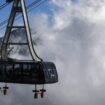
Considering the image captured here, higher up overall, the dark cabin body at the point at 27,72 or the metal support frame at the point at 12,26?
the metal support frame at the point at 12,26

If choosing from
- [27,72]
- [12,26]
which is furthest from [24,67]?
[12,26]

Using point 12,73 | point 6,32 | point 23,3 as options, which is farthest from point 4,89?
point 23,3

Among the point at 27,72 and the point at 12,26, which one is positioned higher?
the point at 12,26

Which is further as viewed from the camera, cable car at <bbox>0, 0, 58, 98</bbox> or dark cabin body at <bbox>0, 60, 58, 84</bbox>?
dark cabin body at <bbox>0, 60, 58, 84</bbox>

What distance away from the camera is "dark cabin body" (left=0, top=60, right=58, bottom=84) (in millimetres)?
66312

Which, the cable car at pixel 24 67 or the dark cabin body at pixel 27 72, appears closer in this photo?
the cable car at pixel 24 67

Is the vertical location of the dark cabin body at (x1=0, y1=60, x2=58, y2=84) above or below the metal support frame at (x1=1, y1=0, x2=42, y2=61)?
below

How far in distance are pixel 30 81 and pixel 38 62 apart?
317 centimetres

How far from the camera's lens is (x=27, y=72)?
67.8 metres

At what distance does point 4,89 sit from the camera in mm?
66000

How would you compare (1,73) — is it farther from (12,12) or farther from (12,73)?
(12,12)

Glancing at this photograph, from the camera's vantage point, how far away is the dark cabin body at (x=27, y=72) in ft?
218

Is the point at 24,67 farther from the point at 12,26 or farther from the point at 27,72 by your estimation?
the point at 12,26

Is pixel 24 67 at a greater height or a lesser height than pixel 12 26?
lesser
